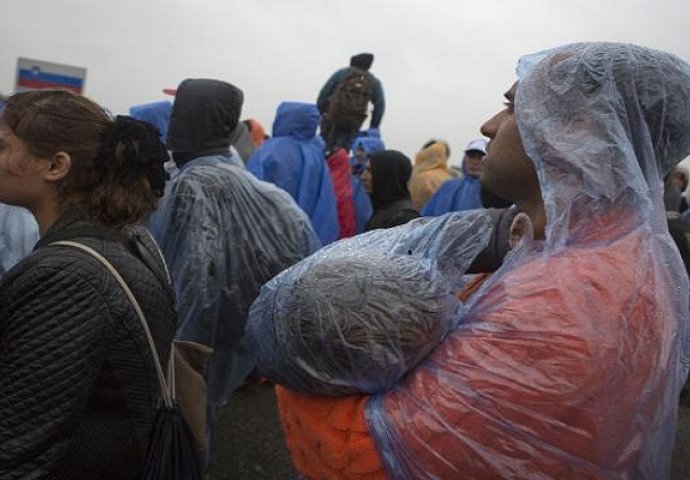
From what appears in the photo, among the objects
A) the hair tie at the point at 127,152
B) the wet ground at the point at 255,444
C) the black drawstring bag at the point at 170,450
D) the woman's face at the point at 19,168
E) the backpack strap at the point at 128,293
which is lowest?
the wet ground at the point at 255,444

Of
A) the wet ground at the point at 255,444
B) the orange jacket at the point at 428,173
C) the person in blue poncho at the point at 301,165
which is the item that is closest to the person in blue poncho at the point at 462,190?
the orange jacket at the point at 428,173

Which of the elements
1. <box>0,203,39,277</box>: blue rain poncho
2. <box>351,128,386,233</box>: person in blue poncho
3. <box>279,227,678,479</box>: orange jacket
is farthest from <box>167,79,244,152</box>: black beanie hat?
<box>351,128,386,233</box>: person in blue poncho

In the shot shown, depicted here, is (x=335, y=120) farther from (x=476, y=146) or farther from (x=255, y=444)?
(x=255, y=444)

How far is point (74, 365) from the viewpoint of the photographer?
3.84 ft

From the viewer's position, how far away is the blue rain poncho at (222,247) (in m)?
2.40

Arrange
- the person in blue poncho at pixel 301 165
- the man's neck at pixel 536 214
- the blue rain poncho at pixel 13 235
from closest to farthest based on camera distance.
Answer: the man's neck at pixel 536 214
the blue rain poncho at pixel 13 235
the person in blue poncho at pixel 301 165

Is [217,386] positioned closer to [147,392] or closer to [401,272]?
[147,392]

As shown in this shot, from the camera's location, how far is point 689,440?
13.4 ft

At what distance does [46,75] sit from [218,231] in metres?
3.18

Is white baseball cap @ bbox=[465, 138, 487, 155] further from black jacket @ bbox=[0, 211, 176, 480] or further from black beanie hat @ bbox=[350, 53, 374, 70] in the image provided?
black jacket @ bbox=[0, 211, 176, 480]

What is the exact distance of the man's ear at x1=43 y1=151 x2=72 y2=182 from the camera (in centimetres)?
142

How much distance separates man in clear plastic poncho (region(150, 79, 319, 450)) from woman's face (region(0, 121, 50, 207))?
3.12ft

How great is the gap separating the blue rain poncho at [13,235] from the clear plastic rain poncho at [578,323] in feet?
7.53

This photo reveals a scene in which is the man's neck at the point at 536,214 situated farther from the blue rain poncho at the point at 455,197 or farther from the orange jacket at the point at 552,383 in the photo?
the blue rain poncho at the point at 455,197
